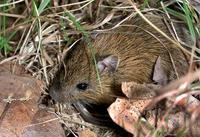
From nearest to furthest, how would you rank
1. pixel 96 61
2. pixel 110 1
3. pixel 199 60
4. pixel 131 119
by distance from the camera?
pixel 131 119, pixel 199 60, pixel 96 61, pixel 110 1

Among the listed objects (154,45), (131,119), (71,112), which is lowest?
(71,112)

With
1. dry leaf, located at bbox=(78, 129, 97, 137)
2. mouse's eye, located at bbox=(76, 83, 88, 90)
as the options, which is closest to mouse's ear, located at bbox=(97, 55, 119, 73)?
mouse's eye, located at bbox=(76, 83, 88, 90)

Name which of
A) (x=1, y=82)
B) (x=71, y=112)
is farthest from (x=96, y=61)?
(x=1, y=82)

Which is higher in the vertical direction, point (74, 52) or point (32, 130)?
point (74, 52)

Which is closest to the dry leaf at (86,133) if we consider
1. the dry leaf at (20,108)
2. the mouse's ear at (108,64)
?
the dry leaf at (20,108)

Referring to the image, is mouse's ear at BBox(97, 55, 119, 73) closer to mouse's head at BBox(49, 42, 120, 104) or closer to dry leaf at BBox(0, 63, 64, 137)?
mouse's head at BBox(49, 42, 120, 104)

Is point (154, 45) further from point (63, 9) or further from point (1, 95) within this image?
point (1, 95)
